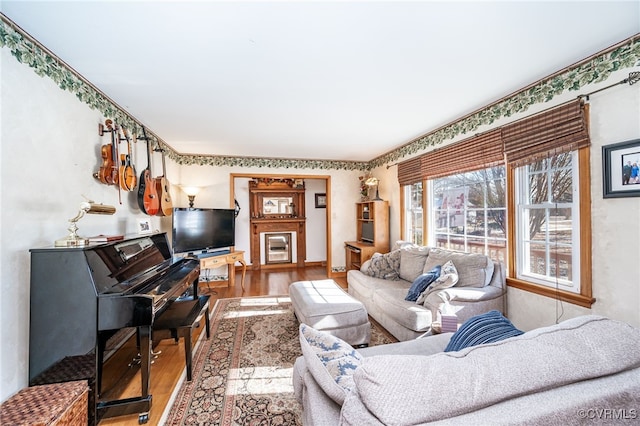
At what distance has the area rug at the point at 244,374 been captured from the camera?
1.74 m

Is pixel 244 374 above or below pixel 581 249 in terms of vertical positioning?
below

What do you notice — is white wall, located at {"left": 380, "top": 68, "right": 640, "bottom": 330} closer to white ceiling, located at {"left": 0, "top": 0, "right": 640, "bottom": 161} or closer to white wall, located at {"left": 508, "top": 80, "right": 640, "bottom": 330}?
white wall, located at {"left": 508, "top": 80, "right": 640, "bottom": 330}

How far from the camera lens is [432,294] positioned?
8.39 ft

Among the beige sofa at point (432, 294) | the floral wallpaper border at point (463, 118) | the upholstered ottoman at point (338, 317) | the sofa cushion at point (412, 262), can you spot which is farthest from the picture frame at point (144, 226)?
the sofa cushion at point (412, 262)

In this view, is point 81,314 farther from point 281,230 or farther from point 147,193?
point 281,230

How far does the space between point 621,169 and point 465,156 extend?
1.41 meters

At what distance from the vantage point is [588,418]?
0.79m

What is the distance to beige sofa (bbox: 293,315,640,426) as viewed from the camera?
2.37 ft

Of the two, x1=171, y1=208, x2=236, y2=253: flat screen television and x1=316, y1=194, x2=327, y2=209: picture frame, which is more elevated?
x1=316, y1=194, x2=327, y2=209: picture frame

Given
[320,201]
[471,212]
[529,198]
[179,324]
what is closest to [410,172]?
[471,212]

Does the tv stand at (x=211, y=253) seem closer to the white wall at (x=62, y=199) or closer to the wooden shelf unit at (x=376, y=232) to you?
the white wall at (x=62, y=199)

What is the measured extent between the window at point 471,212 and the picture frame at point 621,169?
92cm

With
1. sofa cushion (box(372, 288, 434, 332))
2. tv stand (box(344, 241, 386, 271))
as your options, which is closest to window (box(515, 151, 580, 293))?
sofa cushion (box(372, 288, 434, 332))

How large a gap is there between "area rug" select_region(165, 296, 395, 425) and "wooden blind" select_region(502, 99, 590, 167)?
2248 millimetres
